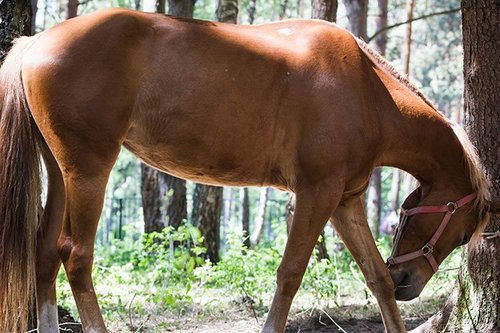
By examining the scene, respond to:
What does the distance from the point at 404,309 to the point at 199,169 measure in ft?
10.9

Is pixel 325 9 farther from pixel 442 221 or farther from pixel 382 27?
pixel 382 27

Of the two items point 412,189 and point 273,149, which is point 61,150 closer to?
point 273,149

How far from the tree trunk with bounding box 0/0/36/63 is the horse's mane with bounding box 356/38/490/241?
233cm

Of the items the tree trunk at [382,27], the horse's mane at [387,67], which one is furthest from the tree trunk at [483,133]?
the tree trunk at [382,27]

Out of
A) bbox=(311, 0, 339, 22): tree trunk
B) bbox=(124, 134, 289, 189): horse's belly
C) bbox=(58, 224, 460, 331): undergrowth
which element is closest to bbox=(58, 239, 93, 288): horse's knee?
bbox=(124, 134, 289, 189): horse's belly

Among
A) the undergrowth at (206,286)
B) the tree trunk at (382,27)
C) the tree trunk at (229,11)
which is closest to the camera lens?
the undergrowth at (206,286)

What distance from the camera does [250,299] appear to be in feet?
21.5

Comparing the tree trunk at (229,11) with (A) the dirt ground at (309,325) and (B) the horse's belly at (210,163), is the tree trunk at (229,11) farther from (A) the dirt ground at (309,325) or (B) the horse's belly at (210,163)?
(B) the horse's belly at (210,163)

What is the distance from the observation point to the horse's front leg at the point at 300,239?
4.13m

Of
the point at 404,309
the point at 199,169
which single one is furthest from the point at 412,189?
the point at 404,309

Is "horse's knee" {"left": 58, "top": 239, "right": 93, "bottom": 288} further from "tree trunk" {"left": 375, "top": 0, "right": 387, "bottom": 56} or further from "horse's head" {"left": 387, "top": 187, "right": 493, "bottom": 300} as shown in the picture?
"tree trunk" {"left": 375, "top": 0, "right": 387, "bottom": 56}

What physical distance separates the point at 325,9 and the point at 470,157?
315 cm

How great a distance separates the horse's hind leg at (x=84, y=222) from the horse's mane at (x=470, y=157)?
188 cm

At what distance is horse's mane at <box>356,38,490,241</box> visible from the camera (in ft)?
14.6
